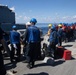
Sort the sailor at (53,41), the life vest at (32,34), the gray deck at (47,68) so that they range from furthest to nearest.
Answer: the sailor at (53,41) → the life vest at (32,34) → the gray deck at (47,68)

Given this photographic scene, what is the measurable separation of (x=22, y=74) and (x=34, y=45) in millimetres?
1485

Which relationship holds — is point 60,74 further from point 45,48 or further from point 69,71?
point 45,48

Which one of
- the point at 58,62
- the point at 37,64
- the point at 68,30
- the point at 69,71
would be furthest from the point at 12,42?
the point at 68,30

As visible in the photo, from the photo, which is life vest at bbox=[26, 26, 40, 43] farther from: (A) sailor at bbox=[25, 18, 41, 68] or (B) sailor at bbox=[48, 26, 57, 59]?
(B) sailor at bbox=[48, 26, 57, 59]

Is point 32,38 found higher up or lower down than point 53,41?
higher up

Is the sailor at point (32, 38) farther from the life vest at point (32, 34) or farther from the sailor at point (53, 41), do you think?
the sailor at point (53, 41)

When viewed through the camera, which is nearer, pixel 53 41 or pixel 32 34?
pixel 32 34

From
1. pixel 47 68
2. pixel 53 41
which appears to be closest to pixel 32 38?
pixel 47 68

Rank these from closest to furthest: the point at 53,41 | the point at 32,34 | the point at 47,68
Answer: the point at 32,34 < the point at 47,68 < the point at 53,41

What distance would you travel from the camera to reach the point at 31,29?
32.2ft

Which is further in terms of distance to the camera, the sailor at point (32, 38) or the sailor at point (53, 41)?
the sailor at point (53, 41)

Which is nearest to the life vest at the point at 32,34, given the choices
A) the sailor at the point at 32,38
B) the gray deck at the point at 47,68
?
the sailor at the point at 32,38

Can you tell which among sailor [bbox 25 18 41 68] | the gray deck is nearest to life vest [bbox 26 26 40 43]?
sailor [bbox 25 18 41 68]

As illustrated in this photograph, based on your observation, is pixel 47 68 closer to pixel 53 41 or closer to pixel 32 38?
pixel 32 38
